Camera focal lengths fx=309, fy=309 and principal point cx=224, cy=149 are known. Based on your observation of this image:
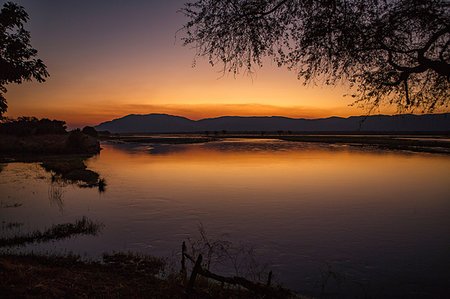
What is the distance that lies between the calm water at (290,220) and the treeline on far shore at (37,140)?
2398 centimetres

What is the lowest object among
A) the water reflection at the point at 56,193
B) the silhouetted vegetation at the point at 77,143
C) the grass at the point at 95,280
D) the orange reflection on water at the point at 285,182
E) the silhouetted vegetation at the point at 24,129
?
the orange reflection on water at the point at 285,182

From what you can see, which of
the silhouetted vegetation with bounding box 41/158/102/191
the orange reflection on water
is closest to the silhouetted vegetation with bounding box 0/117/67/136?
the silhouetted vegetation with bounding box 41/158/102/191

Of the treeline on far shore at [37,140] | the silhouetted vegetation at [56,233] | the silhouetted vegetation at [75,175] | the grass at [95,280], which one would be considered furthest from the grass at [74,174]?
the treeline on far shore at [37,140]

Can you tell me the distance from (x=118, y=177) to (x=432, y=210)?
26711 millimetres

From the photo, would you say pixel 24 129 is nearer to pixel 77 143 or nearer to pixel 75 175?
pixel 77 143

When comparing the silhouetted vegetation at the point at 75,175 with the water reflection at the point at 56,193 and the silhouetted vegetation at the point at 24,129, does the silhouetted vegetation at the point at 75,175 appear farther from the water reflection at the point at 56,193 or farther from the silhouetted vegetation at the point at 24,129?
the silhouetted vegetation at the point at 24,129

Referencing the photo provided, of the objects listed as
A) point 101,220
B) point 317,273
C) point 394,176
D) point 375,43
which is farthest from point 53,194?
point 394,176

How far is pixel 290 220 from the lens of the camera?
16.4 metres

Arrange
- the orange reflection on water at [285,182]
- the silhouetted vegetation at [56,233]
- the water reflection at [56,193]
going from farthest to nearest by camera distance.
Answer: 1. the orange reflection on water at [285,182]
2. the water reflection at [56,193]
3. the silhouetted vegetation at [56,233]

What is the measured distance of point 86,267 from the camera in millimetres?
9414

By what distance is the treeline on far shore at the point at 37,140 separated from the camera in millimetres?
52094

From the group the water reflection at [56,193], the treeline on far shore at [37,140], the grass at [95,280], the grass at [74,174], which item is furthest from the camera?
the treeline on far shore at [37,140]

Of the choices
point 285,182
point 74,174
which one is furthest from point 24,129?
point 285,182

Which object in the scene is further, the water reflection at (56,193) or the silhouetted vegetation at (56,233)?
the water reflection at (56,193)
